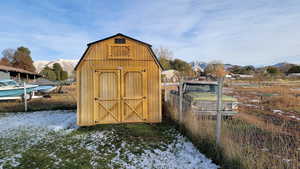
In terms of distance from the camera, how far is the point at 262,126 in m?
5.68

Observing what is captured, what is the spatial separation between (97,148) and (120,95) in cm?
248

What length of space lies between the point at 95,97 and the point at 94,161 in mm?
3035

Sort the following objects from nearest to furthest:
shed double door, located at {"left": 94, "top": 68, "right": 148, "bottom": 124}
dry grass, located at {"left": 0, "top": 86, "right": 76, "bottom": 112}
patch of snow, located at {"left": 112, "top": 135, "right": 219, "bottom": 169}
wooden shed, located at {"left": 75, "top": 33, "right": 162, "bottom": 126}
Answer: patch of snow, located at {"left": 112, "top": 135, "right": 219, "bottom": 169} → wooden shed, located at {"left": 75, "top": 33, "right": 162, "bottom": 126} → shed double door, located at {"left": 94, "top": 68, "right": 148, "bottom": 124} → dry grass, located at {"left": 0, "top": 86, "right": 76, "bottom": 112}

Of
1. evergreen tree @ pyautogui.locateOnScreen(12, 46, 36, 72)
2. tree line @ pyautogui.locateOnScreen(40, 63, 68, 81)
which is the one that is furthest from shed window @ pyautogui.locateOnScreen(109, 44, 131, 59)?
evergreen tree @ pyautogui.locateOnScreen(12, 46, 36, 72)

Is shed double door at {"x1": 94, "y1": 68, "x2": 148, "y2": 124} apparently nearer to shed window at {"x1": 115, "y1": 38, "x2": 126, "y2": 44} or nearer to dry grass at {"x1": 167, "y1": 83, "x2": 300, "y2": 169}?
shed window at {"x1": 115, "y1": 38, "x2": 126, "y2": 44}

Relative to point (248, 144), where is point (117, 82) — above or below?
above

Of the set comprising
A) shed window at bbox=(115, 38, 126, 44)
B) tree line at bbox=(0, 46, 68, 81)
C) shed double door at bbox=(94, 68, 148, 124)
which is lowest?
shed double door at bbox=(94, 68, 148, 124)

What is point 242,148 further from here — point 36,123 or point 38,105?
point 38,105

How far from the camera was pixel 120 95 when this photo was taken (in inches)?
258

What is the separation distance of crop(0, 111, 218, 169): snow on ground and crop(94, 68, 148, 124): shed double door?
2.96ft

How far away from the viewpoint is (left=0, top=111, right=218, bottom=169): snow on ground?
374 cm

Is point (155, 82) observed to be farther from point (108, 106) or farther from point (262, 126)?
point (262, 126)

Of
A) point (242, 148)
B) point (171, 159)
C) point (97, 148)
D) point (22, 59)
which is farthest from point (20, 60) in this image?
point (242, 148)

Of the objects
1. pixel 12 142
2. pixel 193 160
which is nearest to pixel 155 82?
pixel 193 160
